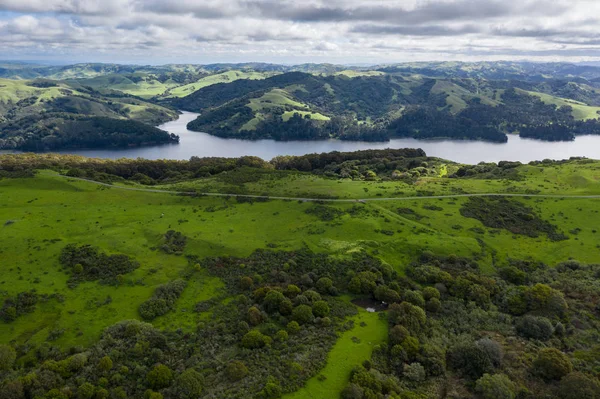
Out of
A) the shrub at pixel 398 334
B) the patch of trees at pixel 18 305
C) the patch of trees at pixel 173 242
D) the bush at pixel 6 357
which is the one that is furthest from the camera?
the patch of trees at pixel 173 242

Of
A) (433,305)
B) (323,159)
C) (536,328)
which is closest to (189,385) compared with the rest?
(433,305)

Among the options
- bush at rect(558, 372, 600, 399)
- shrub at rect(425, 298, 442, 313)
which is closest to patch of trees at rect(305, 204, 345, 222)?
shrub at rect(425, 298, 442, 313)

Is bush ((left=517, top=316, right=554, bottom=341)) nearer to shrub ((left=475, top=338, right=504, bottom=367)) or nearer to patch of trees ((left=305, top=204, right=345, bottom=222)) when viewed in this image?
shrub ((left=475, top=338, right=504, bottom=367))

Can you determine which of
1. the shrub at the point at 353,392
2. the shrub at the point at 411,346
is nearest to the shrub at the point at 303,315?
the shrub at the point at 411,346

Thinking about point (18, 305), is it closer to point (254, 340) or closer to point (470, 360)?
point (254, 340)

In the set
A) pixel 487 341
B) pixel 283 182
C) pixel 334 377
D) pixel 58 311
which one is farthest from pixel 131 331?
pixel 283 182

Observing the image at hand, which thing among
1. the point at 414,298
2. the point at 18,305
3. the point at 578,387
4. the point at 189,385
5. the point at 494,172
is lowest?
the point at 189,385

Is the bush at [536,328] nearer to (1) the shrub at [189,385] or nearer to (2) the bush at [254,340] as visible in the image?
(2) the bush at [254,340]
